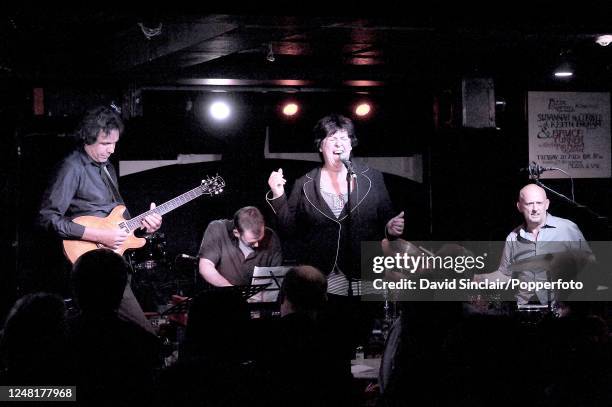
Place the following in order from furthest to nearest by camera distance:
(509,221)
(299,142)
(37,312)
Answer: (509,221) < (299,142) < (37,312)

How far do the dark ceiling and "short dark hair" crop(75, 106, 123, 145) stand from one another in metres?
0.38

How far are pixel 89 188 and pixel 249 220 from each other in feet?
5.14

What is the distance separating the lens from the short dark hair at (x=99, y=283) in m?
3.21

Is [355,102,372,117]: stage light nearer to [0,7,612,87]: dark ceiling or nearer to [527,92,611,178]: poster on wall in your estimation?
[0,7,612,87]: dark ceiling

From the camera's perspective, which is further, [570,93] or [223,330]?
[570,93]

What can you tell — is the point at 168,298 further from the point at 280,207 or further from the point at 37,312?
the point at 37,312

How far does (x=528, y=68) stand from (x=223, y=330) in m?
6.13

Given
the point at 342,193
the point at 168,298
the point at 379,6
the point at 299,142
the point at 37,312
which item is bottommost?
the point at 168,298

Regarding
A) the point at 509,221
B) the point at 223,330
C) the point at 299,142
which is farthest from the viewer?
the point at 509,221

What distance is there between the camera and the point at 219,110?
7.80 m

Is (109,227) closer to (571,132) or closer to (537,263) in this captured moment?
(537,263)

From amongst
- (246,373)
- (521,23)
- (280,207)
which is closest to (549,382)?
(246,373)

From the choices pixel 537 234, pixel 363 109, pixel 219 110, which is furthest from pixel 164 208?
pixel 537 234

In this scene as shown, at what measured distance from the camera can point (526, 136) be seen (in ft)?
28.2
